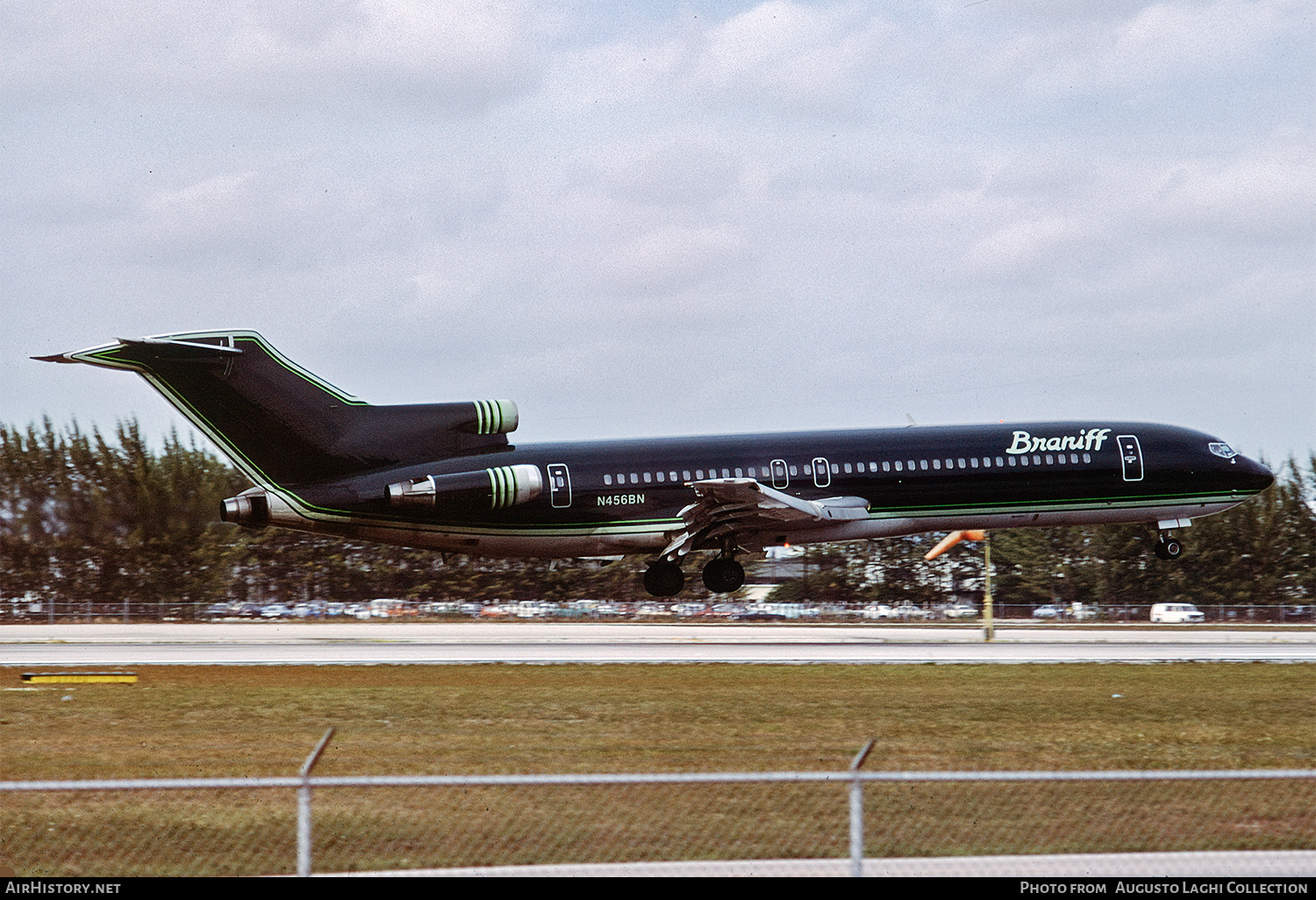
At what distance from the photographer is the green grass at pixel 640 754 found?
14000 millimetres

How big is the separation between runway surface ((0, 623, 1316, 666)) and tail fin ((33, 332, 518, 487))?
17.2 ft

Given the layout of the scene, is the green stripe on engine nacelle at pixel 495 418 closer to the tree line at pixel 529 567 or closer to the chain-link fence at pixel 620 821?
the tree line at pixel 529 567

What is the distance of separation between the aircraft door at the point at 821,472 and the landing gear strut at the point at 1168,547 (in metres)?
11.7

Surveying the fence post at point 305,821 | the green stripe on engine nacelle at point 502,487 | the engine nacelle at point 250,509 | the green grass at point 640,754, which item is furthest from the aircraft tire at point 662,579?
the fence post at point 305,821

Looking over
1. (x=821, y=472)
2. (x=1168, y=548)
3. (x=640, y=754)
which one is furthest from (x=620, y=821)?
(x=1168, y=548)

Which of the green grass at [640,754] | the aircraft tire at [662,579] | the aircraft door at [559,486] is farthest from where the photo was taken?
the aircraft tire at [662,579]

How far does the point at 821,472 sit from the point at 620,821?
A: 31466 mm

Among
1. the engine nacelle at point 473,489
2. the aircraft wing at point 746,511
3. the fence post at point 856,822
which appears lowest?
the fence post at point 856,822

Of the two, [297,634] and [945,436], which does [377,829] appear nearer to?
[945,436]

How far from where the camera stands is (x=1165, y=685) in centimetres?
3020

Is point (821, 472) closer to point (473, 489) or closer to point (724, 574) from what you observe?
point (724, 574)

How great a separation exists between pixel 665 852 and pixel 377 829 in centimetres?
326

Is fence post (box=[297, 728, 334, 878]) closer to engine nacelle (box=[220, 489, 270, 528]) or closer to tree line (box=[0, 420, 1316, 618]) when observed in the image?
engine nacelle (box=[220, 489, 270, 528])

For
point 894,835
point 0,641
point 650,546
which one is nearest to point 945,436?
point 650,546
